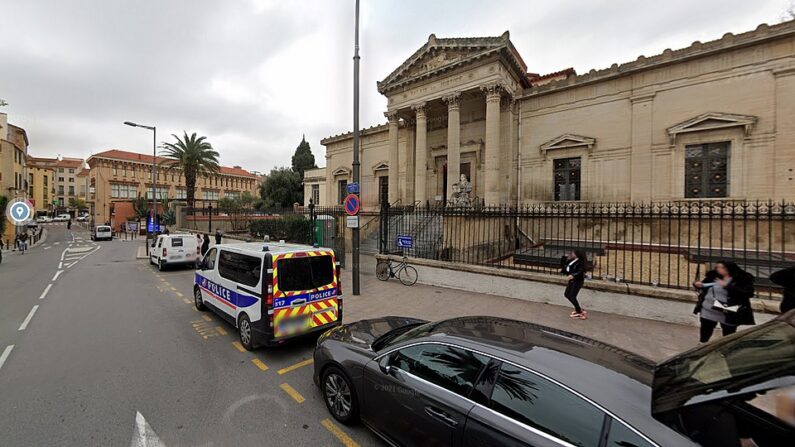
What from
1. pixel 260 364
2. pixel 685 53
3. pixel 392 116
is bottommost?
pixel 260 364

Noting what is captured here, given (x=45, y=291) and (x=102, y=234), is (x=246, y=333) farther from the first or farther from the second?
(x=102, y=234)

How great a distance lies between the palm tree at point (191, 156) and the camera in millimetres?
30938

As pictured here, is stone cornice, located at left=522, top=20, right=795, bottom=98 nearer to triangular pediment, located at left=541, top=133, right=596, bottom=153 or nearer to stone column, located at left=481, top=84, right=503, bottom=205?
triangular pediment, located at left=541, top=133, right=596, bottom=153

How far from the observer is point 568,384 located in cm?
208

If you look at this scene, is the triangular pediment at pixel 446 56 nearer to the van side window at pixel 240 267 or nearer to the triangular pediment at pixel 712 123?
the triangular pediment at pixel 712 123

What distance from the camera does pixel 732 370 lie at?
1843mm

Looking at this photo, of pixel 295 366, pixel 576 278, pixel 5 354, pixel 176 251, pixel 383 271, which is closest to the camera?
pixel 295 366

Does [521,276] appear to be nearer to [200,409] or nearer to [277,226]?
[200,409]

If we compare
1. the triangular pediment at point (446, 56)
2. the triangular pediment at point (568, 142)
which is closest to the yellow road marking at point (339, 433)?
the triangular pediment at point (446, 56)

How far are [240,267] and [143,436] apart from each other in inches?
112

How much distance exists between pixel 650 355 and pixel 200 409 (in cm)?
678

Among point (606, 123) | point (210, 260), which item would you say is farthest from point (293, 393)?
point (606, 123)

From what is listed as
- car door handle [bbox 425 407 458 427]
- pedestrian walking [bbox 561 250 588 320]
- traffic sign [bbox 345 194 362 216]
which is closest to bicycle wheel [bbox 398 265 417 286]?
traffic sign [bbox 345 194 362 216]

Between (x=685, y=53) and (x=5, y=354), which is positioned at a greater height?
(x=685, y=53)
